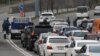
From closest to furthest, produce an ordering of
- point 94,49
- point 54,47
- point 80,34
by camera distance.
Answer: point 94,49, point 54,47, point 80,34

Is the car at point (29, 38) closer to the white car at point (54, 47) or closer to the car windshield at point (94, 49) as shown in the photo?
the white car at point (54, 47)

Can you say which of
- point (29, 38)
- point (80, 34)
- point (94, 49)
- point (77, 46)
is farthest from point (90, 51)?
point (29, 38)

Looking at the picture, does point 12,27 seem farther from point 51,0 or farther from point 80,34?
point 51,0

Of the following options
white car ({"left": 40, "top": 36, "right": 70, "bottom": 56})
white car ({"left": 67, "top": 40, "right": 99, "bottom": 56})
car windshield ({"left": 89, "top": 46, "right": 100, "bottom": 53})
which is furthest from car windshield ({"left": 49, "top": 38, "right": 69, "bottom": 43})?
car windshield ({"left": 89, "top": 46, "right": 100, "bottom": 53})

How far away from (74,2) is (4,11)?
513 inches

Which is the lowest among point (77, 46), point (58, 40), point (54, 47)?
point (54, 47)

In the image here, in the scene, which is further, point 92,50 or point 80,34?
point 80,34

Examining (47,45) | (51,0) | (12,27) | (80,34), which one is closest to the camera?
(47,45)

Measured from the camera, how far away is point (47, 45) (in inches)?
1075

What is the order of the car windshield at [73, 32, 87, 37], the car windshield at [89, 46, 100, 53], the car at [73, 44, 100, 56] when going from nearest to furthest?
the car at [73, 44, 100, 56] → the car windshield at [89, 46, 100, 53] → the car windshield at [73, 32, 87, 37]

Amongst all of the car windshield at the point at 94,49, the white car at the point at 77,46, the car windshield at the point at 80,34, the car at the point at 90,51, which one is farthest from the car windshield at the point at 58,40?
the car windshield at the point at 94,49

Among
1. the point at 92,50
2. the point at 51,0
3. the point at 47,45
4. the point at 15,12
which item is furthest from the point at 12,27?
the point at 15,12

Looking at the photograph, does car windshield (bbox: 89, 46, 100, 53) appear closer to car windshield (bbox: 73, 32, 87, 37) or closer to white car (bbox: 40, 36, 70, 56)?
white car (bbox: 40, 36, 70, 56)

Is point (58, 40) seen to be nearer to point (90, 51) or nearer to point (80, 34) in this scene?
point (80, 34)
